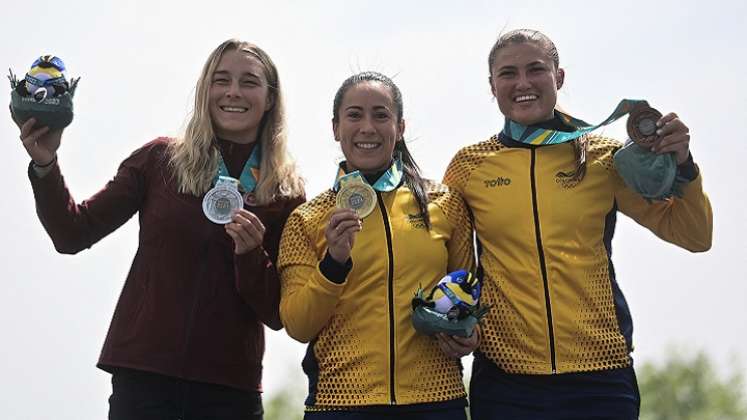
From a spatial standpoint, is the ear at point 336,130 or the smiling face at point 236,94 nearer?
the ear at point 336,130

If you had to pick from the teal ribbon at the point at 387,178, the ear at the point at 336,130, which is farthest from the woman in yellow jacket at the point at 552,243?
the ear at the point at 336,130

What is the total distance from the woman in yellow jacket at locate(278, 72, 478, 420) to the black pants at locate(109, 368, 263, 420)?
0.48 meters

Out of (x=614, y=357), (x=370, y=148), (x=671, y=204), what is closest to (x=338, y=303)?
(x=370, y=148)

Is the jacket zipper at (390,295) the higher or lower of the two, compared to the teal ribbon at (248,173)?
lower

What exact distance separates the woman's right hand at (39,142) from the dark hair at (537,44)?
2.46 metres

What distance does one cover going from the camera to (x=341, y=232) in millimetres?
4895

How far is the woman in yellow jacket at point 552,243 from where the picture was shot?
5113 mm

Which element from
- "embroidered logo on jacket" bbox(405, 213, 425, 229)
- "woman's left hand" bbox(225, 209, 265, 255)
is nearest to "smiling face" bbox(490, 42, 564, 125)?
"embroidered logo on jacket" bbox(405, 213, 425, 229)

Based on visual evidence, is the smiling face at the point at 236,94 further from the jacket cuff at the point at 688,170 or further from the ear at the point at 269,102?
the jacket cuff at the point at 688,170

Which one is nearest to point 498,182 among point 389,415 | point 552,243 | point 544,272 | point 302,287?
point 552,243

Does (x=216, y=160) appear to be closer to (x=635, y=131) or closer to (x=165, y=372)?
(x=165, y=372)

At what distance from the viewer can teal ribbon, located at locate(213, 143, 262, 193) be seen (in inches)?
222

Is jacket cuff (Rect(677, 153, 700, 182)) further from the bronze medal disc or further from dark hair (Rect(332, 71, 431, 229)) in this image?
the bronze medal disc

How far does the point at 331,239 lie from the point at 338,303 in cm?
42
